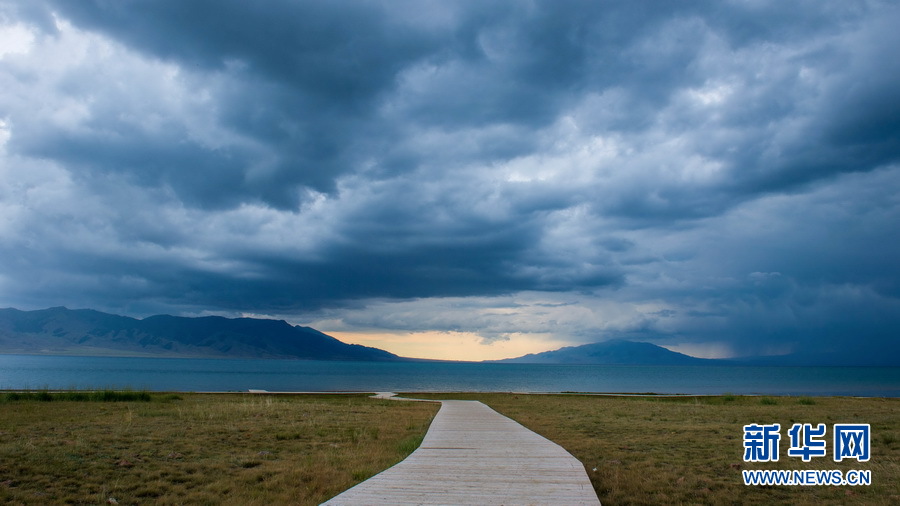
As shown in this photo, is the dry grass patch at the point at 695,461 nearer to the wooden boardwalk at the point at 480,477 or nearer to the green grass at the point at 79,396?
the wooden boardwalk at the point at 480,477

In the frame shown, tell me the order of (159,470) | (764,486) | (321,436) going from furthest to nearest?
(321,436), (159,470), (764,486)

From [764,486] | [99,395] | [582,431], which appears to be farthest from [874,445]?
[99,395]

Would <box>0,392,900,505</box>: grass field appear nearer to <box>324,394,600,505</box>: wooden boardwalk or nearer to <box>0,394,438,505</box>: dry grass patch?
<box>0,394,438,505</box>: dry grass patch

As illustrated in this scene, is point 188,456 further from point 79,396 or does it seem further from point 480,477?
point 79,396

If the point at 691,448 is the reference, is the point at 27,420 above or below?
below

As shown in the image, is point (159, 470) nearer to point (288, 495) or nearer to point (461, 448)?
point (288, 495)

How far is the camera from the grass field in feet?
36.6

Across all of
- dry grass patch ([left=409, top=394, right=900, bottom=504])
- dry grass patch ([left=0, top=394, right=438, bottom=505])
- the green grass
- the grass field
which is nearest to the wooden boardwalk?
the grass field

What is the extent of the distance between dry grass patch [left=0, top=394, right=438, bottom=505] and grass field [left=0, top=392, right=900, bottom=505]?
0.04 meters

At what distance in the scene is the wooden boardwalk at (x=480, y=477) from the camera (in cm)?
920

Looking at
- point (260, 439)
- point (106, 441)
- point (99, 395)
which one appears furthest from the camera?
point (99, 395)

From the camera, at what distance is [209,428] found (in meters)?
20.2

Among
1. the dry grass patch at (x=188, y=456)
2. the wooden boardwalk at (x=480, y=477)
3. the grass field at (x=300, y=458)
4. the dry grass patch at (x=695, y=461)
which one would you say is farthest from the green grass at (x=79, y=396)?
the wooden boardwalk at (x=480, y=477)

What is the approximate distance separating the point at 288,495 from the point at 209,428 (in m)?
11.0
